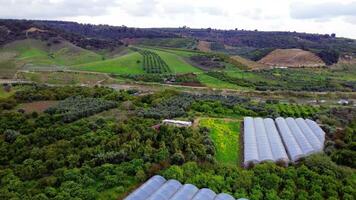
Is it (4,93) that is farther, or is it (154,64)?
(154,64)

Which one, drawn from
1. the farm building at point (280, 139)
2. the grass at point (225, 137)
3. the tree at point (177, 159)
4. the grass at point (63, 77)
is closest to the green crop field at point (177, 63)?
the grass at point (63, 77)

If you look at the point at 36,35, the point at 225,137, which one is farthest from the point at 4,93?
the point at 36,35

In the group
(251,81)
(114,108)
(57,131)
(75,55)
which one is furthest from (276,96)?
(75,55)

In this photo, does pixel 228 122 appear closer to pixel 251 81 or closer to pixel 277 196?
pixel 277 196

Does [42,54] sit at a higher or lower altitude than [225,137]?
lower

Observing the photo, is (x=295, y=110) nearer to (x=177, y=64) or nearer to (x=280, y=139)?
(x=280, y=139)
